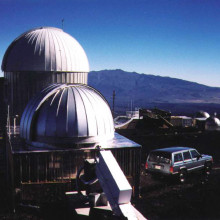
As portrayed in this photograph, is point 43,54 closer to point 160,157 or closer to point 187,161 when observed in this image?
point 160,157

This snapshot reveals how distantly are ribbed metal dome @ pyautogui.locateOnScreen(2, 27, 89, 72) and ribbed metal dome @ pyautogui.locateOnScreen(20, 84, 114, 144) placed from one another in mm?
7259

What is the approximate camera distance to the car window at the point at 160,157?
14.7 m

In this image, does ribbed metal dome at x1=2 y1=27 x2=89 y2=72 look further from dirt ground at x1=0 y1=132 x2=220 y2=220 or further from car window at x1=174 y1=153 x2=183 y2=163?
car window at x1=174 y1=153 x2=183 y2=163

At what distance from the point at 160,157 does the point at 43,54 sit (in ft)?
37.3

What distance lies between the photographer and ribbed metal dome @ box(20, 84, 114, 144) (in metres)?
12.8

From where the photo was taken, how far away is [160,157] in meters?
15.0

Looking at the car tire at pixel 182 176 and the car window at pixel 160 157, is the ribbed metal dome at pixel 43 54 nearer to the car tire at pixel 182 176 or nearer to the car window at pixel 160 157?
the car window at pixel 160 157

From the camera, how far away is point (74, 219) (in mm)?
10594

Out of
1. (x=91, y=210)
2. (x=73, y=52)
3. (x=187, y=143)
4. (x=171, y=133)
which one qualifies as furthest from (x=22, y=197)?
(x=171, y=133)

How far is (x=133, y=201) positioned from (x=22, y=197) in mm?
4610

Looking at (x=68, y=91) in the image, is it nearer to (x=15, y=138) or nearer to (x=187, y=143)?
(x=15, y=138)

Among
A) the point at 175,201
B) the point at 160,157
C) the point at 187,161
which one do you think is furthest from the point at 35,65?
the point at 175,201

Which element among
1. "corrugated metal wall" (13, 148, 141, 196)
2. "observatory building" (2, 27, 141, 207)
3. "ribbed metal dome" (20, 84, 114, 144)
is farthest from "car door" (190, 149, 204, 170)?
"ribbed metal dome" (20, 84, 114, 144)

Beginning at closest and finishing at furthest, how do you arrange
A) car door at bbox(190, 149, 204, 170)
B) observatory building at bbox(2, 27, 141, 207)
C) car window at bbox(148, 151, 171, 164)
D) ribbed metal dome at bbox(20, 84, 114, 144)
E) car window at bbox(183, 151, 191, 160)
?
observatory building at bbox(2, 27, 141, 207), ribbed metal dome at bbox(20, 84, 114, 144), car window at bbox(148, 151, 171, 164), car window at bbox(183, 151, 191, 160), car door at bbox(190, 149, 204, 170)
